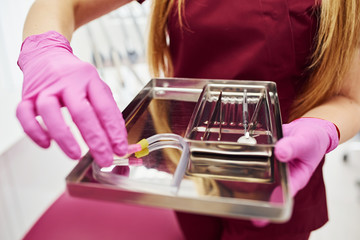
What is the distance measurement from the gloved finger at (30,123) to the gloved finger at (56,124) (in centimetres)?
2

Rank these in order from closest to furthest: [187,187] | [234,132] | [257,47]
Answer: [187,187]
[234,132]
[257,47]

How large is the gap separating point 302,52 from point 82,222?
77 centimetres

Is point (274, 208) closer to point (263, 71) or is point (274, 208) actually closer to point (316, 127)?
point (316, 127)

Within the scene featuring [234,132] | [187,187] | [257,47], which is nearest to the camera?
[187,187]

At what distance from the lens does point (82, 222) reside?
1007 mm

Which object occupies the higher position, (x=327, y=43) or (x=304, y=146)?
(x=327, y=43)

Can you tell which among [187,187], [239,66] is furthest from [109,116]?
[239,66]

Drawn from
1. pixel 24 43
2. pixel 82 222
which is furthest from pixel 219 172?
pixel 82 222

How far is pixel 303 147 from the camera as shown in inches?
20.8

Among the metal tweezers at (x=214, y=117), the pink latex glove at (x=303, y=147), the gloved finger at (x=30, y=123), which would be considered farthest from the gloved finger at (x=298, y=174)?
the gloved finger at (x=30, y=123)

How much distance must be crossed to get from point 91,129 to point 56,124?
0.18 feet

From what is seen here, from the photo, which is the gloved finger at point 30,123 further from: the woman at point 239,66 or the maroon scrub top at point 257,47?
the maroon scrub top at point 257,47

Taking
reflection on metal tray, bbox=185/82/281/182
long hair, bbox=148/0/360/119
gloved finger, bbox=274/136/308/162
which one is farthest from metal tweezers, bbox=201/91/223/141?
long hair, bbox=148/0/360/119

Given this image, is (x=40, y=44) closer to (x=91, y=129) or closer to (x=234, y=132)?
(x=91, y=129)
